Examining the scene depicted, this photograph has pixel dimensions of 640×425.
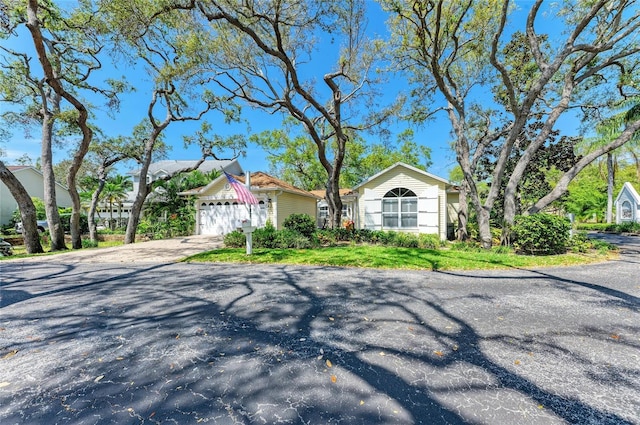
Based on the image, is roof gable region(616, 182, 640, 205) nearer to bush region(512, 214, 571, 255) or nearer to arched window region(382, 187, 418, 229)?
bush region(512, 214, 571, 255)

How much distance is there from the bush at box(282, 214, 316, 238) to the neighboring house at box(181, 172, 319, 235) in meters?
3.40

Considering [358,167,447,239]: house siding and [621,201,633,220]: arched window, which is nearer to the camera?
[358,167,447,239]: house siding

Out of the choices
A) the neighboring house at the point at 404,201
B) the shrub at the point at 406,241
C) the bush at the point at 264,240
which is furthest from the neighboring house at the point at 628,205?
the bush at the point at 264,240

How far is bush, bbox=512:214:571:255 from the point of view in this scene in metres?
8.48

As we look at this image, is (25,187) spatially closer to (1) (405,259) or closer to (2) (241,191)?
(2) (241,191)

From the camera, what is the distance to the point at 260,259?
26.2 ft

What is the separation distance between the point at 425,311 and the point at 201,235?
48.4 feet

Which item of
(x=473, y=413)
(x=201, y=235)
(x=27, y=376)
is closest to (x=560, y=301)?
(x=473, y=413)

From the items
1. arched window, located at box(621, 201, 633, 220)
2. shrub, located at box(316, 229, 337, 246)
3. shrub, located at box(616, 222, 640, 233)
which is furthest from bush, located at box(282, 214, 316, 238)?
arched window, located at box(621, 201, 633, 220)

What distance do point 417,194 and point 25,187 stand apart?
3351 cm

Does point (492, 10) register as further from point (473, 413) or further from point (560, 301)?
point (473, 413)

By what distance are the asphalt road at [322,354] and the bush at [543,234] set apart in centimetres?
345

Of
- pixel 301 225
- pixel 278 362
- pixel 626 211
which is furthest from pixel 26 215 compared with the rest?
pixel 626 211

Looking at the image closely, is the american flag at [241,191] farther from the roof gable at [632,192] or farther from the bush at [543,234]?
the roof gable at [632,192]
